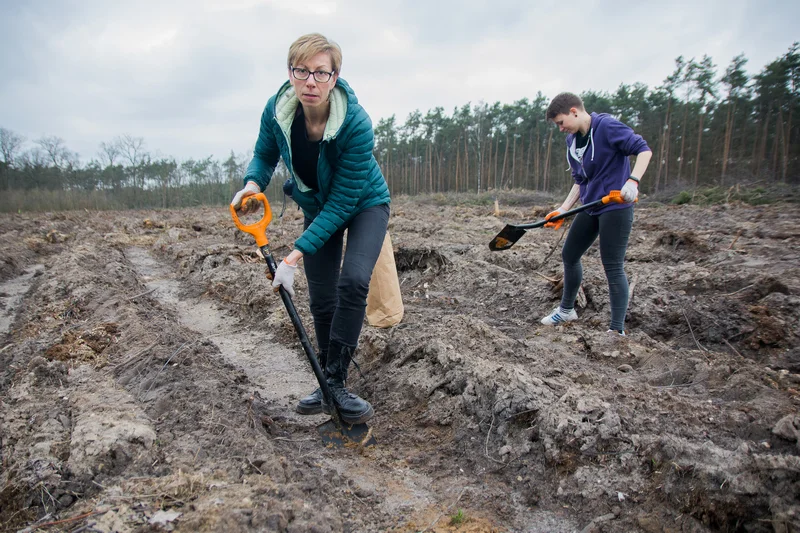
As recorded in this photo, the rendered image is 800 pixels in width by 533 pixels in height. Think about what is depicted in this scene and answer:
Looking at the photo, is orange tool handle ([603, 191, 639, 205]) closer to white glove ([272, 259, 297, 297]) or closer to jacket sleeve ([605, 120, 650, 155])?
jacket sleeve ([605, 120, 650, 155])

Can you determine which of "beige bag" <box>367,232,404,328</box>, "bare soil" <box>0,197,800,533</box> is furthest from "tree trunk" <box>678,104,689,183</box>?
"beige bag" <box>367,232,404,328</box>

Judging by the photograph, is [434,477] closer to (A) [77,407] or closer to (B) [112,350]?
(A) [77,407]

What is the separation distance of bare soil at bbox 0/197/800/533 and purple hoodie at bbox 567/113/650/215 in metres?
1.14

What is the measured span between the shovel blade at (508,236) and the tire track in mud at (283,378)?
81.1 inches

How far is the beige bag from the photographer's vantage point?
2.73 m

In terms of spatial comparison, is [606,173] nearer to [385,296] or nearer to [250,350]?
[385,296]

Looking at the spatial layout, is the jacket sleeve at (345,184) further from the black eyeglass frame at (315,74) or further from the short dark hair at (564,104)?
the short dark hair at (564,104)

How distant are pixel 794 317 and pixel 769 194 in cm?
1380

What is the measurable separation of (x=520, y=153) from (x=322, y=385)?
42065 mm

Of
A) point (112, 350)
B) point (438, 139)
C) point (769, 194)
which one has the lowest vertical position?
point (112, 350)

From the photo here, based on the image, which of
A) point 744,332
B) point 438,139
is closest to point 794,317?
point 744,332

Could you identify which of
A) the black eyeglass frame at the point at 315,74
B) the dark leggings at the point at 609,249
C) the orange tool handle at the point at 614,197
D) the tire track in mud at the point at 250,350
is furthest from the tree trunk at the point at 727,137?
the black eyeglass frame at the point at 315,74

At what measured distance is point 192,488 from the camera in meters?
1.60

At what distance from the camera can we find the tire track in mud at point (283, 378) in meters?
2.04
